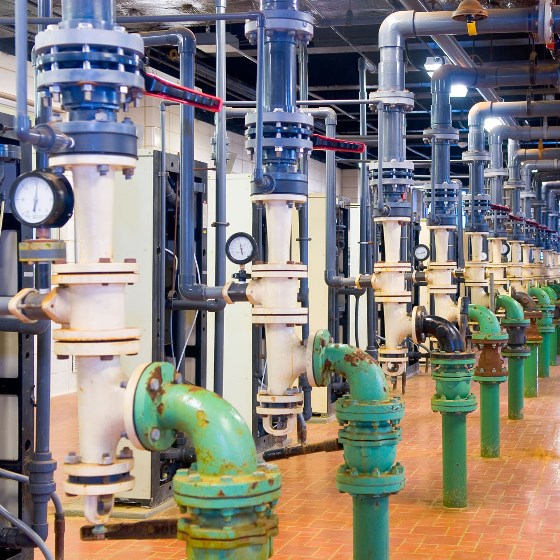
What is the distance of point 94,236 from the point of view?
102 inches

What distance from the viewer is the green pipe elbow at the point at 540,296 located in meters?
11.9

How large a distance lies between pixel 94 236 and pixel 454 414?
12.8 feet

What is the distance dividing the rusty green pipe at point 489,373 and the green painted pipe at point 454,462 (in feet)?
4.19

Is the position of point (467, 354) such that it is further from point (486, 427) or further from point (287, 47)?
point (287, 47)

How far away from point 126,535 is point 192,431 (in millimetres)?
553

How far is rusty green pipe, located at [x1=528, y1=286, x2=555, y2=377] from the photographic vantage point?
11.8m

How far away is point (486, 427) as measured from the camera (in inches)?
293

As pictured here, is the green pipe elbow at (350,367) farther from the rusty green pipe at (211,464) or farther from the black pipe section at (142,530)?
the rusty green pipe at (211,464)

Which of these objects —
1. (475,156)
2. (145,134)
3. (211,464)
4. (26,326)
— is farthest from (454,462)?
(145,134)

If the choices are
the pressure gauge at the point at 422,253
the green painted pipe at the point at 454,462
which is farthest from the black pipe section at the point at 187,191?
the pressure gauge at the point at 422,253

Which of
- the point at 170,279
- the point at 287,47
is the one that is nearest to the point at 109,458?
the point at 287,47

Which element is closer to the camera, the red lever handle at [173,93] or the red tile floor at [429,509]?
the red lever handle at [173,93]

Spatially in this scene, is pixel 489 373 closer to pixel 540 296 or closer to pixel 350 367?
pixel 350 367

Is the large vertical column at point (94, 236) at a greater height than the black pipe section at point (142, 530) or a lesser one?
greater
